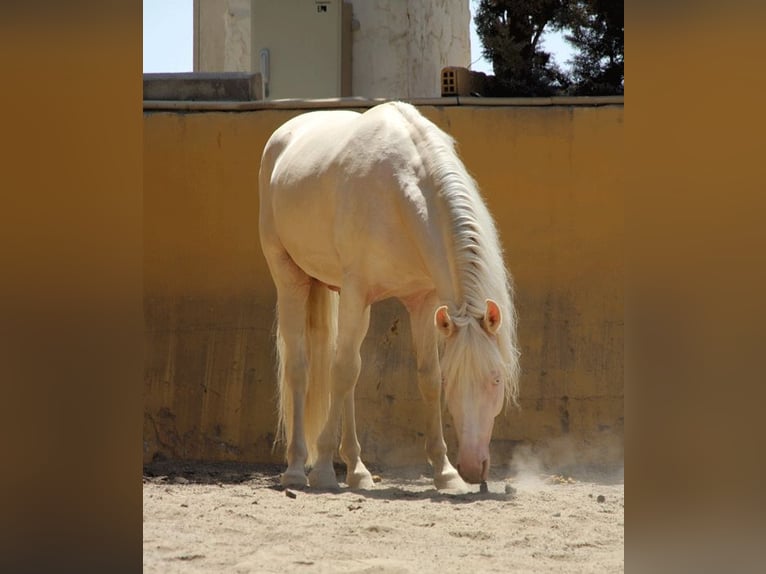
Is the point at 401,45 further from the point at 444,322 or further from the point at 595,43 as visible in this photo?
the point at 444,322

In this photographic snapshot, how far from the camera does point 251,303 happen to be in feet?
27.6

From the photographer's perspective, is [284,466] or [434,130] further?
[284,466]

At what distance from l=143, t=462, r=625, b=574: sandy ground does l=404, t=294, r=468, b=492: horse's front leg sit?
0.22 meters

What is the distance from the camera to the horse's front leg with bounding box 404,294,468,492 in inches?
270

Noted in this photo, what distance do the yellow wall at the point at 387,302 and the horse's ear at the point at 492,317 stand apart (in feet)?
7.37

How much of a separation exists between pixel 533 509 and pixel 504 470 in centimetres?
205

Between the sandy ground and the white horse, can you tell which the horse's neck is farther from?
the sandy ground

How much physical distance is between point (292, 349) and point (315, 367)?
8.9 inches
